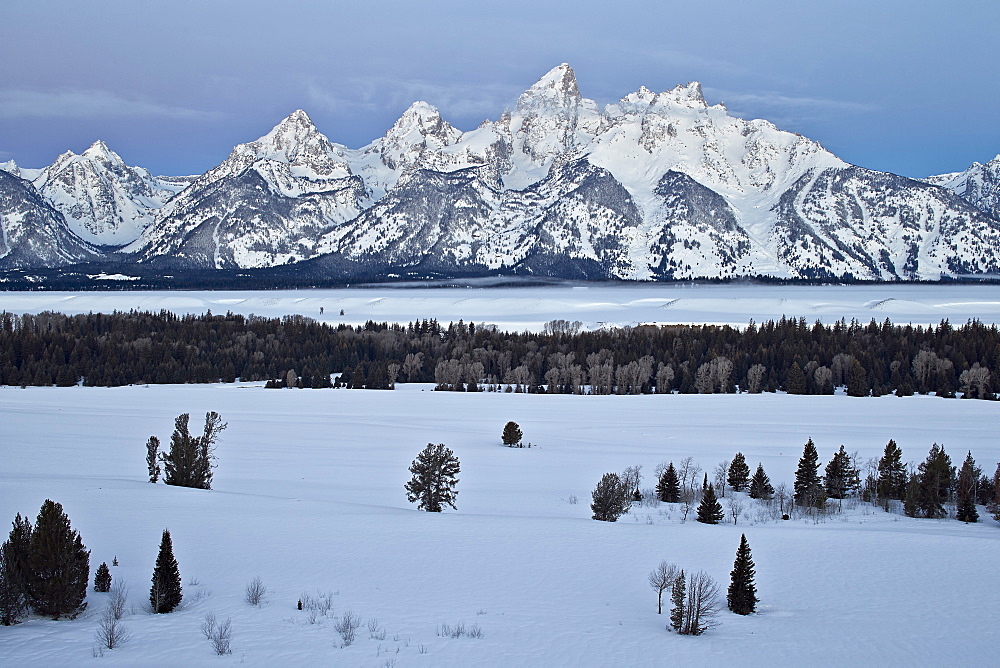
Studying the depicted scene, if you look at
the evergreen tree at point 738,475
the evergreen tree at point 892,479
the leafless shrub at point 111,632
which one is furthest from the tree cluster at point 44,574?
the evergreen tree at point 892,479

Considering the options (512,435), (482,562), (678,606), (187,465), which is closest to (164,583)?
(482,562)

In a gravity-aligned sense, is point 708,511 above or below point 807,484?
below

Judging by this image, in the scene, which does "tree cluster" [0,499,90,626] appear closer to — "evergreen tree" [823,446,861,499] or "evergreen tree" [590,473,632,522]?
"evergreen tree" [590,473,632,522]

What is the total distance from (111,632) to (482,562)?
33.3 ft

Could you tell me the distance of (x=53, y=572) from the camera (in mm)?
17250

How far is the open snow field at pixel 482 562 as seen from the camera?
16281 millimetres

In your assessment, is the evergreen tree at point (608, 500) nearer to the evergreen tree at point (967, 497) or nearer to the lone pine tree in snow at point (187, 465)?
the evergreen tree at point (967, 497)

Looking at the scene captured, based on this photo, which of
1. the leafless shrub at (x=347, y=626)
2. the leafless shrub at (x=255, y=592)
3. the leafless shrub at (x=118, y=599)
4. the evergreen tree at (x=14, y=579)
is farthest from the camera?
the leafless shrub at (x=255, y=592)

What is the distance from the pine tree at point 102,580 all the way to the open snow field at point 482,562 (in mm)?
415

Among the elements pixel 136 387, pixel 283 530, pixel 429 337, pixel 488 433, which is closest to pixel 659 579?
pixel 283 530

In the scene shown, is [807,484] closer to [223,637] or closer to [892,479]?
[892,479]

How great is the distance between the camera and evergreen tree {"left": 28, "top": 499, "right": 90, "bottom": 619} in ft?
56.2

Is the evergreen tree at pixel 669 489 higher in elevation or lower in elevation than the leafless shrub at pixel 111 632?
higher

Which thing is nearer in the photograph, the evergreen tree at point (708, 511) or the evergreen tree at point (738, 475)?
the evergreen tree at point (708, 511)
